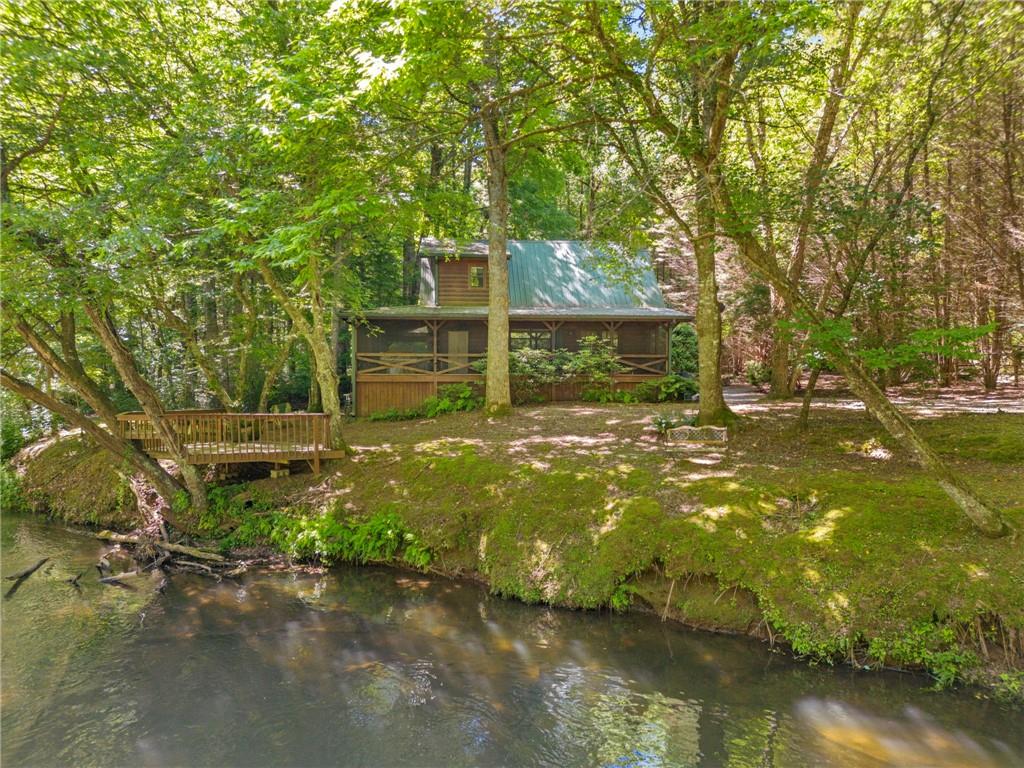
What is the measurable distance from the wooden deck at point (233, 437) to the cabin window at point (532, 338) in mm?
9900

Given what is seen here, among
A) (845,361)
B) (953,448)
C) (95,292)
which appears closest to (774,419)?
(953,448)

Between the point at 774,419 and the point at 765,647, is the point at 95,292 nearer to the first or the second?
the point at 765,647

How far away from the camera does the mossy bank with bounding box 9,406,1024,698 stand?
5645 mm

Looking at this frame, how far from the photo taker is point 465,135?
12.5 meters

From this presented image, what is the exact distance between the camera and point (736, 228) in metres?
7.72

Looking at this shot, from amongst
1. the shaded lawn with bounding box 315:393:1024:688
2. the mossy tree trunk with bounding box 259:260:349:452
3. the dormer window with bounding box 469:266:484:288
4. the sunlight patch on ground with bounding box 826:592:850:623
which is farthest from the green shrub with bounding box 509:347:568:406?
the sunlight patch on ground with bounding box 826:592:850:623

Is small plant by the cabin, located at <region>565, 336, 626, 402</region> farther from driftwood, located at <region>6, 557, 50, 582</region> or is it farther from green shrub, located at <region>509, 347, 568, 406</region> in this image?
driftwood, located at <region>6, 557, 50, 582</region>

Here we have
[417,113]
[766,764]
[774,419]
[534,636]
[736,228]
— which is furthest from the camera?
[774,419]

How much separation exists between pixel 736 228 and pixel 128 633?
371 inches

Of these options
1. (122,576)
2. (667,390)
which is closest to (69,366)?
(122,576)

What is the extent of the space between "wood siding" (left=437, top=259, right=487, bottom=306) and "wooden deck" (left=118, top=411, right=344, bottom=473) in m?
9.30

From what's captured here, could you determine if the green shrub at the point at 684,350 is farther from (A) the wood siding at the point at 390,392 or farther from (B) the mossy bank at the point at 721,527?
(B) the mossy bank at the point at 721,527

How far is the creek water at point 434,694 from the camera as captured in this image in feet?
15.8

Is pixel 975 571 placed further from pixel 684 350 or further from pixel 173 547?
pixel 684 350
